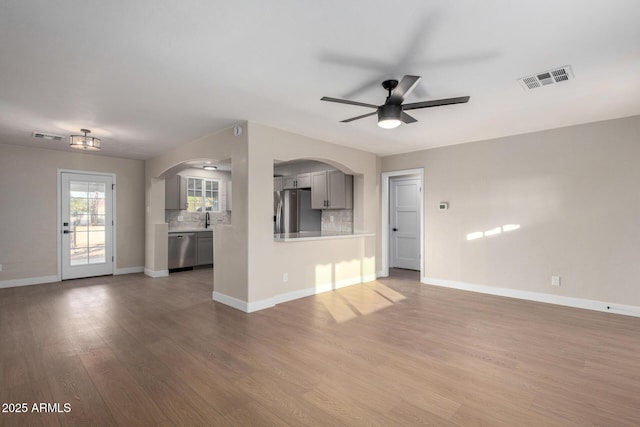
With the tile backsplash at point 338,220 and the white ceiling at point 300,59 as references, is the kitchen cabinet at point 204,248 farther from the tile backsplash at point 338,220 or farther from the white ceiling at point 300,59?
the white ceiling at point 300,59

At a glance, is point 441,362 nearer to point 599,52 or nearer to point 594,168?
point 599,52

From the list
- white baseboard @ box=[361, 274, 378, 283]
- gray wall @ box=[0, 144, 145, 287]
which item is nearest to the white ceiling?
gray wall @ box=[0, 144, 145, 287]

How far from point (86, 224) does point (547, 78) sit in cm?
774

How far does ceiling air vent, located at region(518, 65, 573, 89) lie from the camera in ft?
9.06

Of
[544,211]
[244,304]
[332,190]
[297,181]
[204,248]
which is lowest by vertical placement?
[244,304]

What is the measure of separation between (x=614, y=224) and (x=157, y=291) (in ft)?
22.3

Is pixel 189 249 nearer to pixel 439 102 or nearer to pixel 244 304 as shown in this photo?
pixel 244 304

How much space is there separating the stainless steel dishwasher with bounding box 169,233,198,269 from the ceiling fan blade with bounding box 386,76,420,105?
587 cm

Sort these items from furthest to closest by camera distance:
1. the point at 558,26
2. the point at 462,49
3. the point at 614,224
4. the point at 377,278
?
the point at 377,278, the point at 614,224, the point at 462,49, the point at 558,26

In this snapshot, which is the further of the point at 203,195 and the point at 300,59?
the point at 203,195

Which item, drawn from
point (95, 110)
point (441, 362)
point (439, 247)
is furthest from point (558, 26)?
point (95, 110)

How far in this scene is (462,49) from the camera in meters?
2.41

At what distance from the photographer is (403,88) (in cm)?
264

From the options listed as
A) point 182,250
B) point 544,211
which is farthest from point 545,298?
point 182,250
